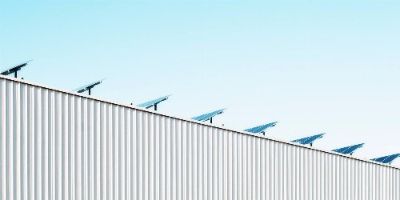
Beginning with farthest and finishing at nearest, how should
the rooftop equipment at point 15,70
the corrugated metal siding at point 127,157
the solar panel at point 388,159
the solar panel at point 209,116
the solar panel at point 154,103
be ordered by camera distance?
the solar panel at point 388,159 < the solar panel at point 209,116 < the solar panel at point 154,103 < the rooftop equipment at point 15,70 < the corrugated metal siding at point 127,157

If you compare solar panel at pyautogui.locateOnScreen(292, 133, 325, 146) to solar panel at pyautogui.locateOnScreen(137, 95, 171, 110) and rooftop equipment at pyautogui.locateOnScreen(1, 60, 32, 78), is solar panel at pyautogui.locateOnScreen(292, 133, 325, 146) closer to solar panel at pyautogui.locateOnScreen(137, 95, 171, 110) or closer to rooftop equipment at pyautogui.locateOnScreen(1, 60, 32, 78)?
solar panel at pyautogui.locateOnScreen(137, 95, 171, 110)

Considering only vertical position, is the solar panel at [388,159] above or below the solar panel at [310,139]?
below

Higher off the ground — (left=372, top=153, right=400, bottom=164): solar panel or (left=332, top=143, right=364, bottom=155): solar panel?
(left=332, top=143, right=364, bottom=155): solar panel

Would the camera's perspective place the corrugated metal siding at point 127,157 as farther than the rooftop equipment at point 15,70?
No

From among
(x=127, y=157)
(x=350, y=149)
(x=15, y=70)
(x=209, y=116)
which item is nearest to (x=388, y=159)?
(x=350, y=149)

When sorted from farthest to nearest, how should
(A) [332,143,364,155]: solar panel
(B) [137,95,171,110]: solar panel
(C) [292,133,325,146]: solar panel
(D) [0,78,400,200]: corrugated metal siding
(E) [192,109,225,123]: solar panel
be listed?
1. (A) [332,143,364,155]: solar panel
2. (C) [292,133,325,146]: solar panel
3. (E) [192,109,225,123]: solar panel
4. (B) [137,95,171,110]: solar panel
5. (D) [0,78,400,200]: corrugated metal siding

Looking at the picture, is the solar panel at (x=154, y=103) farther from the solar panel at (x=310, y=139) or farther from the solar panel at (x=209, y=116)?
the solar panel at (x=310, y=139)

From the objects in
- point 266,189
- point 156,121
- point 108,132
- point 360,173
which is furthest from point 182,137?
point 360,173

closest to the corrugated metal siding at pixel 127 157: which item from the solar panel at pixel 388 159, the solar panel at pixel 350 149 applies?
the solar panel at pixel 350 149

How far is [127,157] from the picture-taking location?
14984 millimetres

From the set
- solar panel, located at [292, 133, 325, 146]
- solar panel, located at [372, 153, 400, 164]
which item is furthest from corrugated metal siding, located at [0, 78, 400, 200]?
solar panel, located at [372, 153, 400, 164]

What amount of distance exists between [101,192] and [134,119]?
1712mm

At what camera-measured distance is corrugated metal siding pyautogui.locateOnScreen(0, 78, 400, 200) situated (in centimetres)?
1305

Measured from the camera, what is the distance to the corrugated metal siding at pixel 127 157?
13.1 meters
